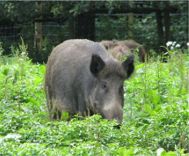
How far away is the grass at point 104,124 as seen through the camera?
6266mm

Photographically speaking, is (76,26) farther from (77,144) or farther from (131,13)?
(77,144)

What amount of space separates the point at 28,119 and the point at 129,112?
1.67 metres

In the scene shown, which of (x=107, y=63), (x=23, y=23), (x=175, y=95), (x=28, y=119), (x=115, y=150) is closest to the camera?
(x=115, y=150)

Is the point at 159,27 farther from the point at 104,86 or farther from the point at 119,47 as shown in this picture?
the point at 104,86

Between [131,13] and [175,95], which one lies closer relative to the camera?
[175,95]

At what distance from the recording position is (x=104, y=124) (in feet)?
22.6

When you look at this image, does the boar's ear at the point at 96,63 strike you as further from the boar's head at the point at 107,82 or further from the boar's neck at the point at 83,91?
the boar's neck at the point at 83,91

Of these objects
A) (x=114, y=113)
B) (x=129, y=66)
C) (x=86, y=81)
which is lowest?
(x=114, y=113)

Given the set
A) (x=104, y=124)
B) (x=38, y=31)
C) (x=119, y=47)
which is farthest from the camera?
(x=38, y=31)

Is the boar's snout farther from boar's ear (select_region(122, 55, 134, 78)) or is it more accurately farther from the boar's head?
boar's ear (select_region(122, 55, 134, 78))

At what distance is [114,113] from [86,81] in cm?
82

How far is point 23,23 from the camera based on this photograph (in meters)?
22.3

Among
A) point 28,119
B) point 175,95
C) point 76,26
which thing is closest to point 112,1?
point 76,26

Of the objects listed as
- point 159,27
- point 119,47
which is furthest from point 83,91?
point 159,27
